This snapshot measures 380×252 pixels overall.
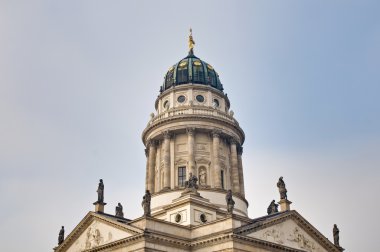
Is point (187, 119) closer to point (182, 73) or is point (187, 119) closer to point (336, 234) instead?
Answer: point (182, 73)

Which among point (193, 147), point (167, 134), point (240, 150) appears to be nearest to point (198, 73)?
point (167, 134)

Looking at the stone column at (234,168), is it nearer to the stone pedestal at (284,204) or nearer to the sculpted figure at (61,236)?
the stone pedestal at (284,204)

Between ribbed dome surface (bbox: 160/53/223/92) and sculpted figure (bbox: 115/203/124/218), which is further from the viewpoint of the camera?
ribbed dome surface (bbox: 160/53/223/92)

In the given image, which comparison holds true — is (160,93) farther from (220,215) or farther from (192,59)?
(220,215)

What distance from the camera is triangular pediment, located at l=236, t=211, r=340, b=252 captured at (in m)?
38.5

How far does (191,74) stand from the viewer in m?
55.0

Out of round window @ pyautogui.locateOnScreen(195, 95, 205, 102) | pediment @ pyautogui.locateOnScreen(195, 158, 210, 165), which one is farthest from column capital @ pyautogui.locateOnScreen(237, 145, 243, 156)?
round window @ pyautogui.locateOnScreen(195, 95, 205, 102)

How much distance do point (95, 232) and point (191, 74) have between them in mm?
21426

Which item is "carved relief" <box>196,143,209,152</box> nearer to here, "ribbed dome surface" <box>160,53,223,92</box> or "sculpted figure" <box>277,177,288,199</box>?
"ribbed dome surface" <box>160,53,223,92</box>

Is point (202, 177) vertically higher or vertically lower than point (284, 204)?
higher

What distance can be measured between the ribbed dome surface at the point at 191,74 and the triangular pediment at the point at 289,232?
760 inches

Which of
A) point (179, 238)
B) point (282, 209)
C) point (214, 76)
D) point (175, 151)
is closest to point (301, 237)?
point (282, 209)

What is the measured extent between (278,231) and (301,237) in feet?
10.4

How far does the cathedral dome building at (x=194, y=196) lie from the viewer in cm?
3766
